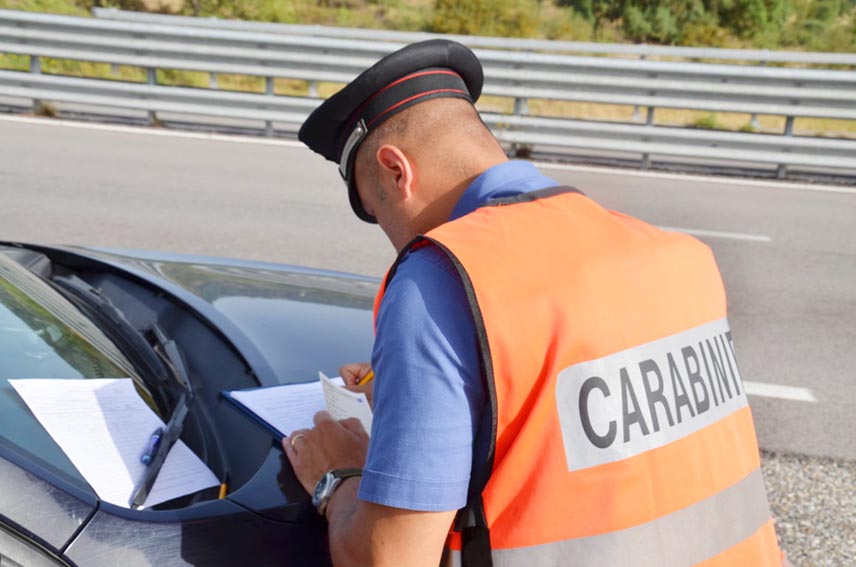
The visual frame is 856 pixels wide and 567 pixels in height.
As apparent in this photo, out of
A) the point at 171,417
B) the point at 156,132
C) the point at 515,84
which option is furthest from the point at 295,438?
the point at 156,132

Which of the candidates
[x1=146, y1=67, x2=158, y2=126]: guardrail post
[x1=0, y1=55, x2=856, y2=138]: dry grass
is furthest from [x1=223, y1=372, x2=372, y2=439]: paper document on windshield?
[x1=0, y1=55, x2=856, y2=138]: dry grass

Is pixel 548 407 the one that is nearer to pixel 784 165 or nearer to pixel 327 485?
pixel 327 485

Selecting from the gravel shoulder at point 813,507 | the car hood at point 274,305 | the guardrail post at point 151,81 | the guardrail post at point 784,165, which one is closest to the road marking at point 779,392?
the gravel shoulder at point 813,507

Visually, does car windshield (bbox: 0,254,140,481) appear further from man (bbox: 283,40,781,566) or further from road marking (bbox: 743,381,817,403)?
road marking (bbox: 743,381,817,403)

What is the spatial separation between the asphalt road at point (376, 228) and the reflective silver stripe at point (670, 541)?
1.54 m

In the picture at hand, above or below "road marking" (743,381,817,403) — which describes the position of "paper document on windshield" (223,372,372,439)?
above

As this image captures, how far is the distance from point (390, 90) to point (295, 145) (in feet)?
28.0

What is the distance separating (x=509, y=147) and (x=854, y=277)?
480 cm

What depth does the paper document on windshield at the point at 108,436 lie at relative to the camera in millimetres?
1540

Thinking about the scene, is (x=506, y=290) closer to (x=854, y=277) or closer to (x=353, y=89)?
(x=353, y=89)

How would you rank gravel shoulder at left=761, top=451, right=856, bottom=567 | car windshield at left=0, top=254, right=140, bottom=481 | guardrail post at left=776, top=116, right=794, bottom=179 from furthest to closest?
guardrail post at left=776, top=116, right=794, bottom=179 < gravel shoulder at left=761, top=451, right=856, bottom=567 < car windshield at left=0, top=254, right=140, bottom=481

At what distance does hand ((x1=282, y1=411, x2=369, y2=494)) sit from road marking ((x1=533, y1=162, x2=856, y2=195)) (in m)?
8.13

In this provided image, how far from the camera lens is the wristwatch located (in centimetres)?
158

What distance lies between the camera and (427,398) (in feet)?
4.33
